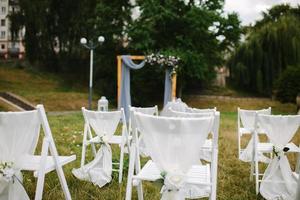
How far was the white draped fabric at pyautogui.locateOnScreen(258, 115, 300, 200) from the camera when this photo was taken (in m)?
3.46

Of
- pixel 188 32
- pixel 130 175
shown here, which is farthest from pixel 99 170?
pixel 188 32

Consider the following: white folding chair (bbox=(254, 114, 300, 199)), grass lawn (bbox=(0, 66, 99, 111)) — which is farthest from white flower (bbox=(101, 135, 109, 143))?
grass lawn (bbox=(0, 66, 99, 111))

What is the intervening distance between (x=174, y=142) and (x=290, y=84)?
17806 millimetres

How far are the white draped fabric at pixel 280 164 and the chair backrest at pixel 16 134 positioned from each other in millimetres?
2125

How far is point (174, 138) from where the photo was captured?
2359 millimetres

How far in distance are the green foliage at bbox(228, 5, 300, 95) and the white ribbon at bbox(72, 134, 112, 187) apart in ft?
62.0

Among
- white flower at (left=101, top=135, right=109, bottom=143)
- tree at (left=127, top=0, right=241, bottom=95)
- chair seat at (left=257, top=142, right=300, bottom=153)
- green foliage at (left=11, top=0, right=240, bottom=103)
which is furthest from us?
green foliage at (left=11, top=0, right=240, bottom=103)

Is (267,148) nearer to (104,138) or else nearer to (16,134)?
(104,138)

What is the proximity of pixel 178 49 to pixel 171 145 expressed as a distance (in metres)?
18.2

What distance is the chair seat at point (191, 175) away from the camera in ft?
8.46

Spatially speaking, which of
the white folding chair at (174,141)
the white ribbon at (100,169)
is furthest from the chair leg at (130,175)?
the white ribbon at (100,169)

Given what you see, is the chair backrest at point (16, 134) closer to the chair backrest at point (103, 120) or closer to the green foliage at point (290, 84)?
the chair backrest at point (103, 120)

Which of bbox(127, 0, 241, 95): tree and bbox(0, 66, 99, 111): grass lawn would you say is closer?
bbox(0, 66, 99, 111): grass lawn

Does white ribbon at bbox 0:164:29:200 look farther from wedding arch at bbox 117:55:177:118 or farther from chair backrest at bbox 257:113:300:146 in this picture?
wedding arch at bbox 117:55:177:118
